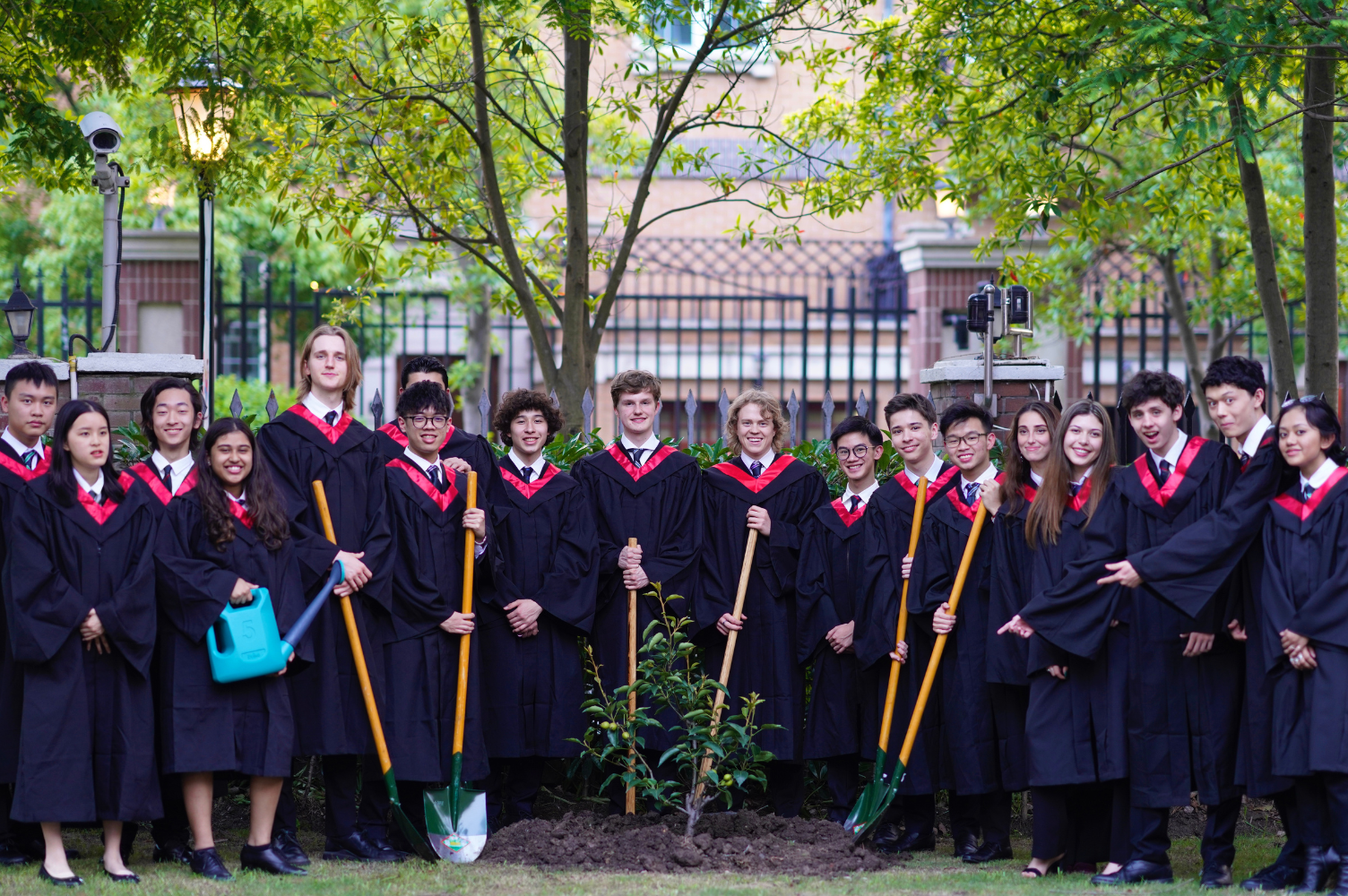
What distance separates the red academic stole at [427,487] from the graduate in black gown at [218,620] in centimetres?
59

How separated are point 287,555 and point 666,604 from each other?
1691mm

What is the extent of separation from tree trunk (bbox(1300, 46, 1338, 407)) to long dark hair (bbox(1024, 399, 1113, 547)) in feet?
11.5

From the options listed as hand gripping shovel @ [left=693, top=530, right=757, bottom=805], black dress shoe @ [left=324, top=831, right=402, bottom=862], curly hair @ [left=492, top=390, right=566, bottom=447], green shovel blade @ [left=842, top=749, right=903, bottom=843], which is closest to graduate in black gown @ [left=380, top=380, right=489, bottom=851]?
black dress shoe @ [left=324, top=831, right=402, bottom=862]

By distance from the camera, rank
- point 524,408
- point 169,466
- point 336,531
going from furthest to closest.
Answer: point 524,408 → point 336,531 → point 169,466

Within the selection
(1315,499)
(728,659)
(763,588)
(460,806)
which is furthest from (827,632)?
(1315,499)

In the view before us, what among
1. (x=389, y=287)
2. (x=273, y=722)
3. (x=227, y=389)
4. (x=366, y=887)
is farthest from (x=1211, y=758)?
(x=389, y=287)

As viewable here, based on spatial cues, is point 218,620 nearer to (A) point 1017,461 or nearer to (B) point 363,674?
(B) point 363,674

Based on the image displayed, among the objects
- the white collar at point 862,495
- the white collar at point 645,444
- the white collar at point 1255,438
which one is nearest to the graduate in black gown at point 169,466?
the white collar at point 645,444

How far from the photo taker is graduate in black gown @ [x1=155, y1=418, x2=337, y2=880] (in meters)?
5.17

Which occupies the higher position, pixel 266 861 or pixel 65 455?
pixel 65 455

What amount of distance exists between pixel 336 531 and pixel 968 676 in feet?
8.56

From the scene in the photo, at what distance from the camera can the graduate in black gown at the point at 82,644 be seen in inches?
197

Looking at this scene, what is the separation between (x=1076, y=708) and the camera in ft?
17.5

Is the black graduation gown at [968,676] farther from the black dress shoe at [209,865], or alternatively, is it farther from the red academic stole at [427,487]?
the black dress shoe at [209,865]
